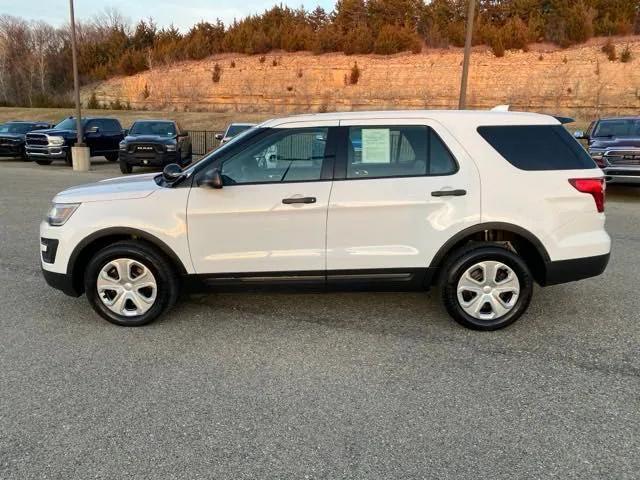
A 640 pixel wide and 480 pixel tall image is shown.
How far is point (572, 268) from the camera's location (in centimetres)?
409

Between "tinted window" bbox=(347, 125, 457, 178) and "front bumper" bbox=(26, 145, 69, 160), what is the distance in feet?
58.9

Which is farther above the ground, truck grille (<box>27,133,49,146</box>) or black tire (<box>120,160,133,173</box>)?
truck grille (<box>27,133,49,146</box>)

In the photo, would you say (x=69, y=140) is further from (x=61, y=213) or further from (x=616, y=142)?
(x=616, y=142)

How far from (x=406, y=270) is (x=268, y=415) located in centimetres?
171

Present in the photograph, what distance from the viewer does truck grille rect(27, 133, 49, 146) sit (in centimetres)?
1855

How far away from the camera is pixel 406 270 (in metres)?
4.04

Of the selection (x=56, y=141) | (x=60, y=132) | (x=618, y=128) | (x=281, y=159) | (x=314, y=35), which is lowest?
(x=56, y=141)

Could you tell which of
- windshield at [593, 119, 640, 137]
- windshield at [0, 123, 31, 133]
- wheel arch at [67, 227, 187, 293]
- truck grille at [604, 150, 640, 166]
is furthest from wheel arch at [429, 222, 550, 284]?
windshield at [0, 123, 31, 133]

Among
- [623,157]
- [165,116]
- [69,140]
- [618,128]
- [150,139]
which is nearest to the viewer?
[623,157]

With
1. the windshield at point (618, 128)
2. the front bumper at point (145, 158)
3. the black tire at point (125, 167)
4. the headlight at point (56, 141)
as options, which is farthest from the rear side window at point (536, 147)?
the headlight at point (56, 141)

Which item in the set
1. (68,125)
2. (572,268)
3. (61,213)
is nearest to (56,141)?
(68,125)

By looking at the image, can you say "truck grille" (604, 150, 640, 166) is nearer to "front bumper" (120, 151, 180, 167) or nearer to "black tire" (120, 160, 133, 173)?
"front bumper" (120, 151, 180, 167)

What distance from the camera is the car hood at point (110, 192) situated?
4.07 m

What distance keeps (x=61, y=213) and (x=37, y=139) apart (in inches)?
676
